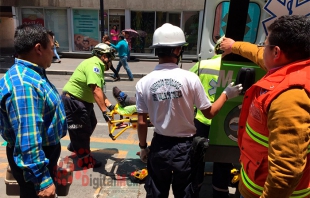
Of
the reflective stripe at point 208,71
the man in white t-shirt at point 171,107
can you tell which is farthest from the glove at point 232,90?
the reflective stripe at point 208,71

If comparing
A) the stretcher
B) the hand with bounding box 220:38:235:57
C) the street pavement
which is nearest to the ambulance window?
the hand with bounding box 220:38:235:57

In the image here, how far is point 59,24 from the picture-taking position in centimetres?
1578

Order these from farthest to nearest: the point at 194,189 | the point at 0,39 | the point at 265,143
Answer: the point at 0,39 → the point at 194,189 → the point at 265,143

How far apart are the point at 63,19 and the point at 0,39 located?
7850 millimetres

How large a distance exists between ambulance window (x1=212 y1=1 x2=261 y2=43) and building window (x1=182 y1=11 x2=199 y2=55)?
1171 cm

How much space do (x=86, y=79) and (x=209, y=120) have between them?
1698 millimetres

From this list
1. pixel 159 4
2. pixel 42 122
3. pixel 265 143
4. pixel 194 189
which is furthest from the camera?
pixel 159 4

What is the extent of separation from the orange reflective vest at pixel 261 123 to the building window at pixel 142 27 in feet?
45.2

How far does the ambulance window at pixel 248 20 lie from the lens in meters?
A: 3.15

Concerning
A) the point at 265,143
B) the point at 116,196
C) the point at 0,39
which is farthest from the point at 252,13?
the point at 0,39

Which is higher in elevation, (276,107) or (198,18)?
(198,18)

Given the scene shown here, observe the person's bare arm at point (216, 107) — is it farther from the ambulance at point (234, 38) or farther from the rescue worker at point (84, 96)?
the rescue worker at point (84, 96)

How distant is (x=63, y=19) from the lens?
15.6 m

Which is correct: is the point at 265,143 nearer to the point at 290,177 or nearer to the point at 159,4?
the point at 290,177
